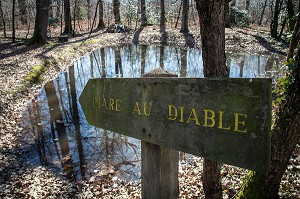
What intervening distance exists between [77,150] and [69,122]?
2.03 metres

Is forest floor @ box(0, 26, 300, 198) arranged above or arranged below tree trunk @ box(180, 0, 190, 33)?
below

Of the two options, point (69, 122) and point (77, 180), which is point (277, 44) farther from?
point (77, 180)

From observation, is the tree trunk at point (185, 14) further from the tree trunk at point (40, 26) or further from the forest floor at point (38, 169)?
the tree trunk at point (40, 26)

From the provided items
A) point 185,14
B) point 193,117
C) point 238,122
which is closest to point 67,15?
point 185,14

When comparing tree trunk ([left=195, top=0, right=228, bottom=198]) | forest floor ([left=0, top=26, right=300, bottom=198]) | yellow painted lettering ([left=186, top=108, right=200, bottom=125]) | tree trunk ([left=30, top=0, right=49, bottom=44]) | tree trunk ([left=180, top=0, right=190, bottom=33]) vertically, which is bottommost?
forest floor ([left=0, top=26, right=300, bottom=198])

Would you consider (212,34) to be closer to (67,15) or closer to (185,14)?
(185,14)

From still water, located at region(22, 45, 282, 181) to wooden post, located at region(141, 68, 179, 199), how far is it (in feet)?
9.10

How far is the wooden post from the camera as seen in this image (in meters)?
1.84

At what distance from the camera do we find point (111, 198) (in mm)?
5363

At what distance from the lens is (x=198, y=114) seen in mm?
1526

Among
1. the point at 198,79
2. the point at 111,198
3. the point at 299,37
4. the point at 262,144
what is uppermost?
the point at 299,37

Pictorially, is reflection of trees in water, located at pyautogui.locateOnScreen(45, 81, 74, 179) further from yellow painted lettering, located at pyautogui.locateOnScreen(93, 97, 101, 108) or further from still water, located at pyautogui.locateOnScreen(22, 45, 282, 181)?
yellow painted lettering, located at pyautogui.locateOnScreen(93, 97, 101, 108)

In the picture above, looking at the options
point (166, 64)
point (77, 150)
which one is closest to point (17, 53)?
point (166, 64)

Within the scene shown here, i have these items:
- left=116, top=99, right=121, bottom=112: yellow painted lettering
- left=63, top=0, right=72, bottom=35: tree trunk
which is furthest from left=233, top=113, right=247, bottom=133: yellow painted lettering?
left=63, top=0, right=72, bottom=35: tree trunk
